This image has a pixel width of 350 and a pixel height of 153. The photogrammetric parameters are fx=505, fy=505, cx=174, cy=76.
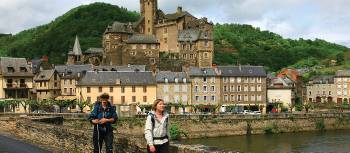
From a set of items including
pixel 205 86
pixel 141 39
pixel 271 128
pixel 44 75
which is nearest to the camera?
pixel 271 128

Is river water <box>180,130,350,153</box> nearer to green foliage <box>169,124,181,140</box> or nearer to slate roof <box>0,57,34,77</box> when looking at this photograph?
green foliage <box>169,124,181,140</box>

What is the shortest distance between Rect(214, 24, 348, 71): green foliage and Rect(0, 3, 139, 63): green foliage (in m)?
31.9

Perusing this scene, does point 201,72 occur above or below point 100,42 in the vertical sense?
below

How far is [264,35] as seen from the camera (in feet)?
630

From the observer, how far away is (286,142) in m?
52.8

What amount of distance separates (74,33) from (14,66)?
7653cm

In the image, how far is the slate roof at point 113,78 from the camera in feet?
221

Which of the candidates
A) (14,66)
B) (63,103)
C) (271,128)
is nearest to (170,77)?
(63,103)

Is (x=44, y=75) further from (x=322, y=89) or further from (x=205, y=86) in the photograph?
(x=322, y=89)

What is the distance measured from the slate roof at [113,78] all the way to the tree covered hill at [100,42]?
52.9 m

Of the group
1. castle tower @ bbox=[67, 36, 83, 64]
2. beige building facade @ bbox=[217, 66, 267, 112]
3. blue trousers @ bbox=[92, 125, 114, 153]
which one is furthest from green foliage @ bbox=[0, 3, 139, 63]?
blue trousers @ bbox=[92, 125, 114, 153]

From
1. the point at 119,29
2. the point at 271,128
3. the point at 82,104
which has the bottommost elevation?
the point at 271,128

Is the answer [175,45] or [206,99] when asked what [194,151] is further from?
[175,45]

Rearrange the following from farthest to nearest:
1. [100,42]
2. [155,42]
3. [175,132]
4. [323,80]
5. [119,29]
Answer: [100,42], [323,80], [119,29], [155,42], [175,132]
